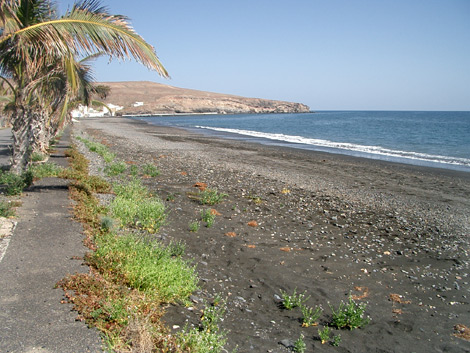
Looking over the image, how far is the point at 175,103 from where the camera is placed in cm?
13600

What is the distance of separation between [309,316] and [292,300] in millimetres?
344

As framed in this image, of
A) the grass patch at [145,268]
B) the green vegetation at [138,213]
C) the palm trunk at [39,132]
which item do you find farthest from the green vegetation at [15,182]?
the palm trunk at [39,132]

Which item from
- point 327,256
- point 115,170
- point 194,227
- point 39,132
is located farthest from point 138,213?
point 39,132

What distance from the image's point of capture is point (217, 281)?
5.55m

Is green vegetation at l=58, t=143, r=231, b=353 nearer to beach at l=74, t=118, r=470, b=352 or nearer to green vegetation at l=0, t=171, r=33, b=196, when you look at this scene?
beach at l=74, t=118, r=470, b=352

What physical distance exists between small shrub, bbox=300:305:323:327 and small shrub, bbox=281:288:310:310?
10cm

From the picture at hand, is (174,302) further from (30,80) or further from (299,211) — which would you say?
(30,80)

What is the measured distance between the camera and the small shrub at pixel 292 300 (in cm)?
496

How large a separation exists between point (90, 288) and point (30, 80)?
6.13 meters

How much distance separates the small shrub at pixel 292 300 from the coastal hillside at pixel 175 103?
11835 cm

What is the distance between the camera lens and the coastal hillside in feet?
430

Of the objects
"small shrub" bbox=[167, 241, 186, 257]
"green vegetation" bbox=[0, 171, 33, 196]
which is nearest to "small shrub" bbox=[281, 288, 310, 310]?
"small shrub" bbox=[167, 241, 186, 257]

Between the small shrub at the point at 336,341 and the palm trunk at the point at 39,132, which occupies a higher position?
the palm trunk at the point at 39,132

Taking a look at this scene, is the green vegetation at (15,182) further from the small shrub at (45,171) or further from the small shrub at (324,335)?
the small shrub at (324,335)
